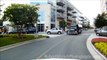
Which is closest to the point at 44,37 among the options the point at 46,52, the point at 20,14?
the point at 20,14

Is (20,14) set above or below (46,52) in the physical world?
above

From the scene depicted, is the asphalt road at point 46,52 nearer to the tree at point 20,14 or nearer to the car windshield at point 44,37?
the car windshield at point 44,37

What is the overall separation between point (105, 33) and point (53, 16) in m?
50.0

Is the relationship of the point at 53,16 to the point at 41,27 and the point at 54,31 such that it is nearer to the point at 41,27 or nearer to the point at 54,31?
the point at 41,27

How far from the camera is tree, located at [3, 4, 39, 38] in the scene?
1431 inches

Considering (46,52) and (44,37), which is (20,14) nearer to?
(44,37)

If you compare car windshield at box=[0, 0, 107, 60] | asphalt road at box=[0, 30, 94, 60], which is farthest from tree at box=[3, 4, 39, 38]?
asphalt road at box=[0, 30, 94, 60]

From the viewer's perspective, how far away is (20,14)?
120 feet

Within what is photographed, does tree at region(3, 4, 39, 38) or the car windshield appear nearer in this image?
the car windshield

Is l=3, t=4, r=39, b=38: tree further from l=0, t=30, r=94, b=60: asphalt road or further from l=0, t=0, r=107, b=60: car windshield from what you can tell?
l=0, t=30, r=94, b=60: asphalt road

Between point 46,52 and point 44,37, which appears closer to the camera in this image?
point 46,52

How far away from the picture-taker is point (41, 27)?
90312 millimetres

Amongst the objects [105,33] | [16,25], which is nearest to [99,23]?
[105,33]

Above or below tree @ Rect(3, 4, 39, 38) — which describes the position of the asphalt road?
below
